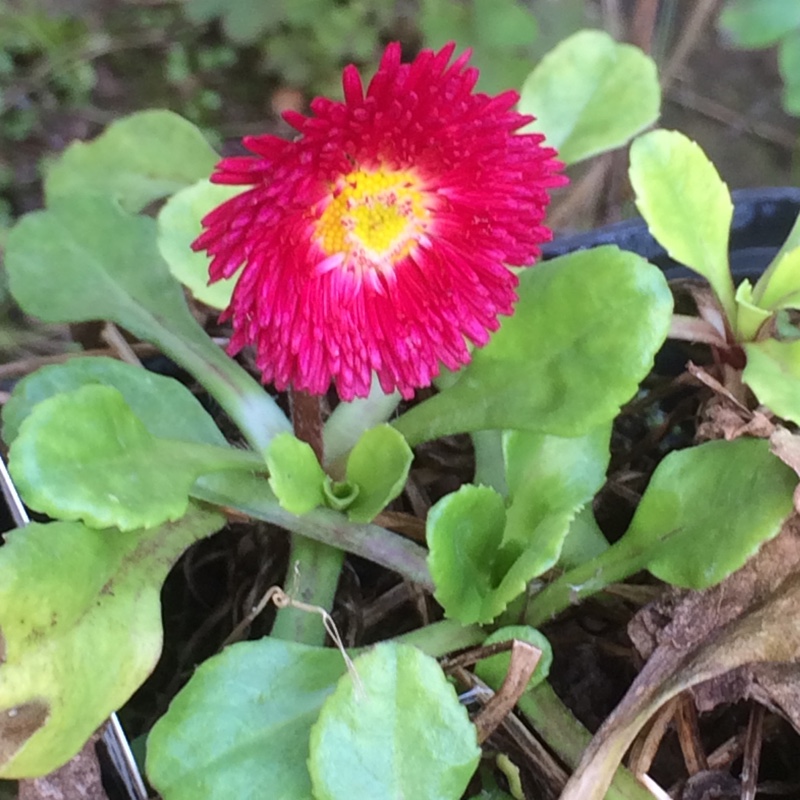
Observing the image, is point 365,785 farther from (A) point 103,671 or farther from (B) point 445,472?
(B) point 445,472

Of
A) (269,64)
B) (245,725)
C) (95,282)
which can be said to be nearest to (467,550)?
(245,725)

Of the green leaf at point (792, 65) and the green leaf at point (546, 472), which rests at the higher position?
the green leaf at point (792, 65)

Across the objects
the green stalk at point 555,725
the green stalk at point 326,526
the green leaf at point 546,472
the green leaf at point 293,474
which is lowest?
the green stalk at point 555,725

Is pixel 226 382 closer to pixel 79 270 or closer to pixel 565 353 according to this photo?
pixel 79 270

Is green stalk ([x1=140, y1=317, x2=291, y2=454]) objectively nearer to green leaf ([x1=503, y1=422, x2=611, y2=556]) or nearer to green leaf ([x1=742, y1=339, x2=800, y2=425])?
green leaf ([x1=503, y1=422, x2=611, y2=556])

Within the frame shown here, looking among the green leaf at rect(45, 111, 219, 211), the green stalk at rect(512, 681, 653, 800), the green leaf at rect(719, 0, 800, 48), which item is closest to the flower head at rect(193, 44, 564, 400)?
the green stalk at rect(512, 681, 653, 800)

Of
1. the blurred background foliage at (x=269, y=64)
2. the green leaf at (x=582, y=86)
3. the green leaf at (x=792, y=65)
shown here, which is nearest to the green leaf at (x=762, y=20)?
the green leaf at (x=792, y=65)

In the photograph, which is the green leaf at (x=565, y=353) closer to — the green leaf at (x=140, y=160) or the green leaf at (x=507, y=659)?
the green leaf at (x=507, y=659)
